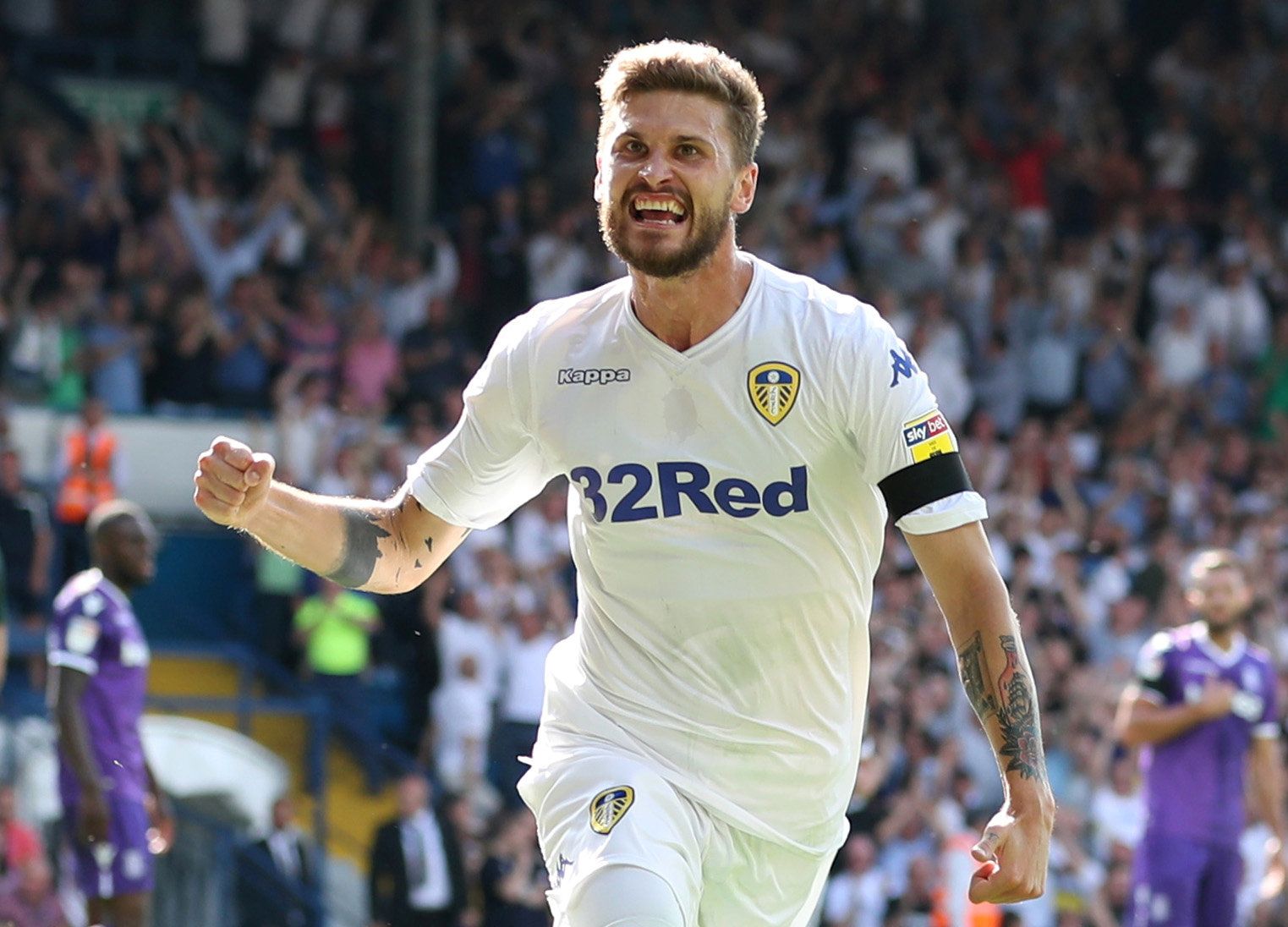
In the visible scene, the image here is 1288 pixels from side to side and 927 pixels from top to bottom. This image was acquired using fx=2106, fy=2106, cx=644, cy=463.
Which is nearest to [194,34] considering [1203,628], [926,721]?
[926,721]

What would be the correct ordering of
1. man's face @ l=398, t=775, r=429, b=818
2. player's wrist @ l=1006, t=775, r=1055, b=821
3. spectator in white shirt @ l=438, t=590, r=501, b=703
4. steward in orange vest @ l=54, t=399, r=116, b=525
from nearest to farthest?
player's wrist @ l=1006, t=775, r=1055, b=821 → man's face @ l=398, t=775, r=429, b=818 → spectator in white shirt @ l=438, t=590, r=501, b=703 → steward in orange vest @ l=54, t=399, r=116, b=525

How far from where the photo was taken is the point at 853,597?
4.62m

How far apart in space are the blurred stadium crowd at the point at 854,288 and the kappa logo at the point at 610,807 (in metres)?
7.92

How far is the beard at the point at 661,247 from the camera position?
14.7 feet

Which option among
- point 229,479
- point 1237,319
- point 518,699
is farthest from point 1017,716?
point 1237,319

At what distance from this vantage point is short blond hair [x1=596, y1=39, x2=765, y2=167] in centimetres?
452

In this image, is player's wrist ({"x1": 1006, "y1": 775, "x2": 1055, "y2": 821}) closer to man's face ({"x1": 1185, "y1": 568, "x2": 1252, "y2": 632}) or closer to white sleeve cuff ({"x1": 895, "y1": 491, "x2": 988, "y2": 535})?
white sleeve cuff ({"x1": 895, "y1": 491, "x2": 988, "y2": 535})

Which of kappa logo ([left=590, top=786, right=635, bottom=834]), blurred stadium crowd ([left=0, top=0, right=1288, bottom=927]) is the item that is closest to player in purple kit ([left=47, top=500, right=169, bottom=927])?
blurred stadium crowd ([left=0, top=0, right=1288, bottom=927])

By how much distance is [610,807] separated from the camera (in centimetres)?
441

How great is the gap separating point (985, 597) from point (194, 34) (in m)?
15.0

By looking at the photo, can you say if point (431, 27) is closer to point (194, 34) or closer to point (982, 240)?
point (194, 34)

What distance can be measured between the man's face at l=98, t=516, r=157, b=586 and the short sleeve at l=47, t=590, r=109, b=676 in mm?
304

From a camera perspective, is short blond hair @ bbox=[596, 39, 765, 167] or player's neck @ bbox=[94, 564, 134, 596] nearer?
short blond hair @ bbox=[596, 39, 765, 167]

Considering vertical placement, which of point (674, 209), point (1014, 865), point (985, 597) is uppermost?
point (674, 209)
